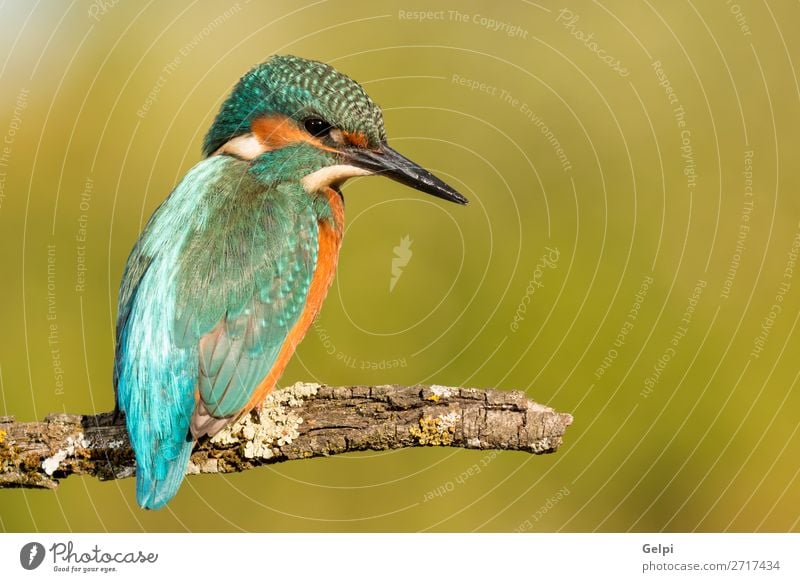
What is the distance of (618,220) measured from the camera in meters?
3.75

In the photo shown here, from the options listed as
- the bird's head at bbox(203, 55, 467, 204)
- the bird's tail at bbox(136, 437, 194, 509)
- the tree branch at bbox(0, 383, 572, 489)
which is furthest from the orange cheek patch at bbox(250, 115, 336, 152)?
the bird's tail at bbox(136, 437, 194, 509)

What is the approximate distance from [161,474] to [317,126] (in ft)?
3.89

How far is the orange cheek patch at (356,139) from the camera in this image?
3.06m

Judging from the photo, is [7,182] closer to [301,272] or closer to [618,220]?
[301,272]

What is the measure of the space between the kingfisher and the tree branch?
158 mm

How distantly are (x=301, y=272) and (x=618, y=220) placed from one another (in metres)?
1.40

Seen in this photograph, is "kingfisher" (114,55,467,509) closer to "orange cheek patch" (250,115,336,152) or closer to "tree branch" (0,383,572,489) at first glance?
"orange cheek patch" (250,115,336,152)
